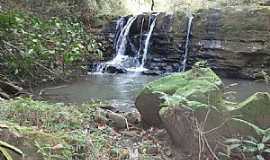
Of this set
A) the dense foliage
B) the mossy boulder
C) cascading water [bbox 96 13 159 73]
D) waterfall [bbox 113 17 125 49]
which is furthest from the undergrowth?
waterfall [bbox 113 17 125 49]

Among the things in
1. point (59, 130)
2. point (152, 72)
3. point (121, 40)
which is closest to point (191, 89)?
point (59, 130)

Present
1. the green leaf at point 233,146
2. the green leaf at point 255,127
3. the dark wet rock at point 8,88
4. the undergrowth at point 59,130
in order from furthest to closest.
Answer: the dark wet rock at point 8,88, the green leaf at point 255,127, the green leaf at point 233,146, the undergrowth at point 59,130

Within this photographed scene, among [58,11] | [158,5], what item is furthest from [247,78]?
[158,5]

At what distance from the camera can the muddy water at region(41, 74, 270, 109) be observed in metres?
8.78

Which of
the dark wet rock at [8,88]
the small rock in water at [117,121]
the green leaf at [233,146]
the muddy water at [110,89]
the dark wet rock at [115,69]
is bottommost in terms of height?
the dark wet rock at [115,69]

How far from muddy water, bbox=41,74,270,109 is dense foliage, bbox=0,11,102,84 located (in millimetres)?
534

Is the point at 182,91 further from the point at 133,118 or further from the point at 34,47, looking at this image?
the point at 34,47

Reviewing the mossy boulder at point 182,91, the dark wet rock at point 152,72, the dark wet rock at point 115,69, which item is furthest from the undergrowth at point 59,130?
the dark wet rock at point 115,69

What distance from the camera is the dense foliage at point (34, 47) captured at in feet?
27.6

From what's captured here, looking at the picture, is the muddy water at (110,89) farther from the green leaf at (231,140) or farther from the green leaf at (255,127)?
the green leaf at (231,140)

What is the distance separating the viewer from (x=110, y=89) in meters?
A: 10.3

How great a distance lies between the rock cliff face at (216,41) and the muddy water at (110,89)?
1051 millimetres

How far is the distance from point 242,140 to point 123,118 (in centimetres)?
186

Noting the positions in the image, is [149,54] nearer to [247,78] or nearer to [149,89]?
[247,78]
